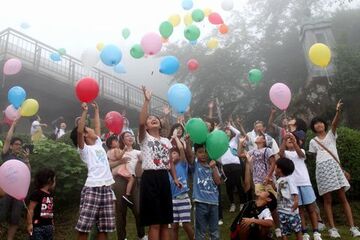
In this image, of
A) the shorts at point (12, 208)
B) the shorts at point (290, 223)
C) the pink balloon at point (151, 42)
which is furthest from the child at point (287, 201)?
the pink balloon at point (151, 42)

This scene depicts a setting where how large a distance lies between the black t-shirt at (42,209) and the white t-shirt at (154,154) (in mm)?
1207

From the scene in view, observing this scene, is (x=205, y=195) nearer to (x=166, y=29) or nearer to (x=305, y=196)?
(x=305, y=196)

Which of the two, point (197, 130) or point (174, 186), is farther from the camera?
point (174, 186)

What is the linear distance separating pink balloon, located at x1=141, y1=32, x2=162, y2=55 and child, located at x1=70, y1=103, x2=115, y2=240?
3114 millimetres

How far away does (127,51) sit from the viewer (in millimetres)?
8344

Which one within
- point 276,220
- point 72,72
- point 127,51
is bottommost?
point 276,220

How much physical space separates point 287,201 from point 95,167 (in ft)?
7.11

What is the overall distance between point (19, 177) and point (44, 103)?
33.7 feet

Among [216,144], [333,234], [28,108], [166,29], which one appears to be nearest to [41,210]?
[216,144]

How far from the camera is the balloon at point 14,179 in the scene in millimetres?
3863

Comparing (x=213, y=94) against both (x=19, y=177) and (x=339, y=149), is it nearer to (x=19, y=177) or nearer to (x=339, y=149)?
(x=339, y=149)

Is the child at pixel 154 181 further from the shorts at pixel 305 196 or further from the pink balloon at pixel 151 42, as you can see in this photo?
the pink balloon at pixel 151 42

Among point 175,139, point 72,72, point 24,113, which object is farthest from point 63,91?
point 175,139

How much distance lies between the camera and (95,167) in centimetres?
412
